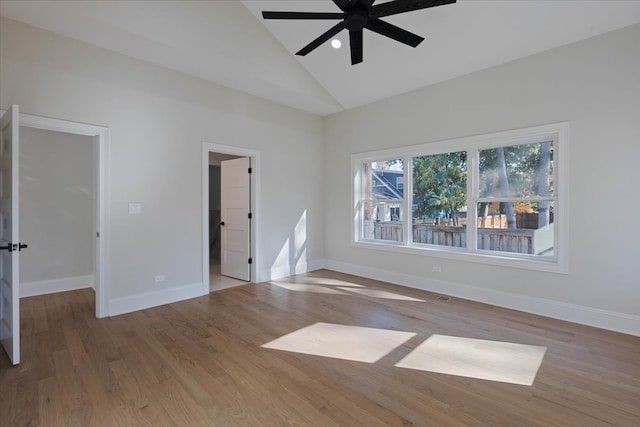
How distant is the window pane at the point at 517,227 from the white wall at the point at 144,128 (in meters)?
3.38

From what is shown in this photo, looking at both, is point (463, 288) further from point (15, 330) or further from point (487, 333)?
point (15, 330)

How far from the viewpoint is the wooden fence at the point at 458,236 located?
395 centimetres

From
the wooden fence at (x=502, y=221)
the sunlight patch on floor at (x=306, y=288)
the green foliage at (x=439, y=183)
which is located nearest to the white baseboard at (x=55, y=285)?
the sunlight patch on floor at (x=306, y=288)

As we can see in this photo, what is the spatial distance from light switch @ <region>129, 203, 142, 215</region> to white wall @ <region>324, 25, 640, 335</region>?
4.15 metres

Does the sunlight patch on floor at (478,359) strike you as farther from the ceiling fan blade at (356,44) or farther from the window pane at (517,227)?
the ceiling fan blade at (356,44)

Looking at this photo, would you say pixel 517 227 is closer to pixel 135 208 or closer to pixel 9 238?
pixel 135 208

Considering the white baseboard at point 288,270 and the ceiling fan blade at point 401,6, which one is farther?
the white baseboard at point 288,270

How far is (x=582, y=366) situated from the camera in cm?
253

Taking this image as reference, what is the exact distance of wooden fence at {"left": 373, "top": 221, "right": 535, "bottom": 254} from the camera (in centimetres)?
395

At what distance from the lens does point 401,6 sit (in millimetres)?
2531

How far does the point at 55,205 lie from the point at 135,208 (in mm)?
1788

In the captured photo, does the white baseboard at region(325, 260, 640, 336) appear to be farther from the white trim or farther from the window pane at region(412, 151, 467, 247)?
the white trim

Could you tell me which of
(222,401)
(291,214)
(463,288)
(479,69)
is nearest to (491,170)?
(479,69)

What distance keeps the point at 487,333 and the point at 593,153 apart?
7.38 ft
